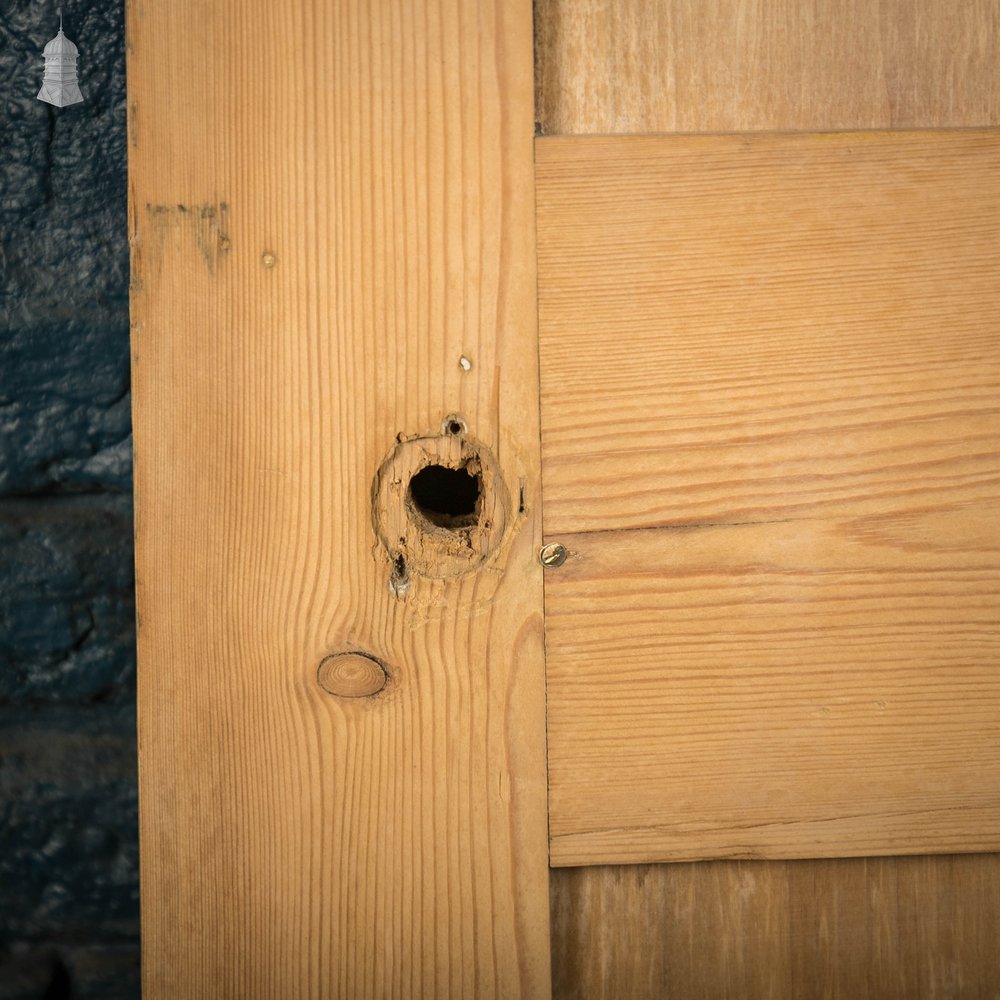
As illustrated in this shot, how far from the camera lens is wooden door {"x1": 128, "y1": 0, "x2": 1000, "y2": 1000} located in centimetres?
47

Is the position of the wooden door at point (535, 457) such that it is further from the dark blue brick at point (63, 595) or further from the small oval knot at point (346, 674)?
the dark blue brick at point (63, 595)

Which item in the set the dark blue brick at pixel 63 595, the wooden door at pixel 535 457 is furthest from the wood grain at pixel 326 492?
the dark blue brick at pixel 63 595

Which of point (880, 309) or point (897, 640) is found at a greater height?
point (880, 309)

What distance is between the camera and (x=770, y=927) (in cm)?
51

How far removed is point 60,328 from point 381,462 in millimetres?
381

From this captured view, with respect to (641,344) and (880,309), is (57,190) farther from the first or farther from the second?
(880,309)

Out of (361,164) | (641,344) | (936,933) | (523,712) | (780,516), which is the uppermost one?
(361,164)

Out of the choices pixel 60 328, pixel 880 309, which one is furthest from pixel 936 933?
pixel 60 328

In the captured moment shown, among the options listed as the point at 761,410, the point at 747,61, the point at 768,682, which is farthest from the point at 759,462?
the point at 747,61

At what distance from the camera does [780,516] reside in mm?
484

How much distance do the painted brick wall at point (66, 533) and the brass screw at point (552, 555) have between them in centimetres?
40

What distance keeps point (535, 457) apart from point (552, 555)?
0.21ft

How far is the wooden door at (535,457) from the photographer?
0.47 m

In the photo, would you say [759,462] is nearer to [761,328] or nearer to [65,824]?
[761,328]
